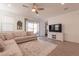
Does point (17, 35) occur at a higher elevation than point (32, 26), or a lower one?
lower

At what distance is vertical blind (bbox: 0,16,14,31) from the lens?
2395 mm

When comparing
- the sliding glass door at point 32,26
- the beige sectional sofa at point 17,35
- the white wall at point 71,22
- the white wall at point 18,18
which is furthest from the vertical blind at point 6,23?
the white wall at point 71,22

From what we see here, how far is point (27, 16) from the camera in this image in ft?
8.27

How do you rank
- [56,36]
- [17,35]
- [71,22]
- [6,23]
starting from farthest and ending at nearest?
1. [56,36]
2. [17,35]
3. [71,22]
4. [6,23]

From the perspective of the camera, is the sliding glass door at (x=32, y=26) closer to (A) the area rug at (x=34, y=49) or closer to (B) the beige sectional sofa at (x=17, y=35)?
(B) the beige sectional sofa at (x=17, y=35)

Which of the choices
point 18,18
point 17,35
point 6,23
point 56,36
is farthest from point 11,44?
point 56,36

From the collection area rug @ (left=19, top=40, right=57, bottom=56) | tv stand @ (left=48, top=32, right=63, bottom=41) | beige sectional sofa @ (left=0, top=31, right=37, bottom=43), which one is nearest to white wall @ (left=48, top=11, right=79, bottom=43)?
tv stand @ (left=48, top=32, right=63, bottom=41)

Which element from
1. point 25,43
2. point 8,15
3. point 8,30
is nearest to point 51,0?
point 8,15

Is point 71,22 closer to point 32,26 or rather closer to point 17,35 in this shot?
point 32,26

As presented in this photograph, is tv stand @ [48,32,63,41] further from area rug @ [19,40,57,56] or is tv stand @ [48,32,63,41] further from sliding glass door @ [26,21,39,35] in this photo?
sliding glass door @ [26,21,39,35]

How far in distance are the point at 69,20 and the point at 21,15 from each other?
4.79ft

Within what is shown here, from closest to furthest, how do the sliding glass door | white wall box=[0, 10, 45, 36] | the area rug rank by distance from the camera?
white wall box=[0, 10, 45, 36] → the sliding glass door → the area rug

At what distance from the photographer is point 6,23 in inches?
96.8

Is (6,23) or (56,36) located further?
(56,36)
